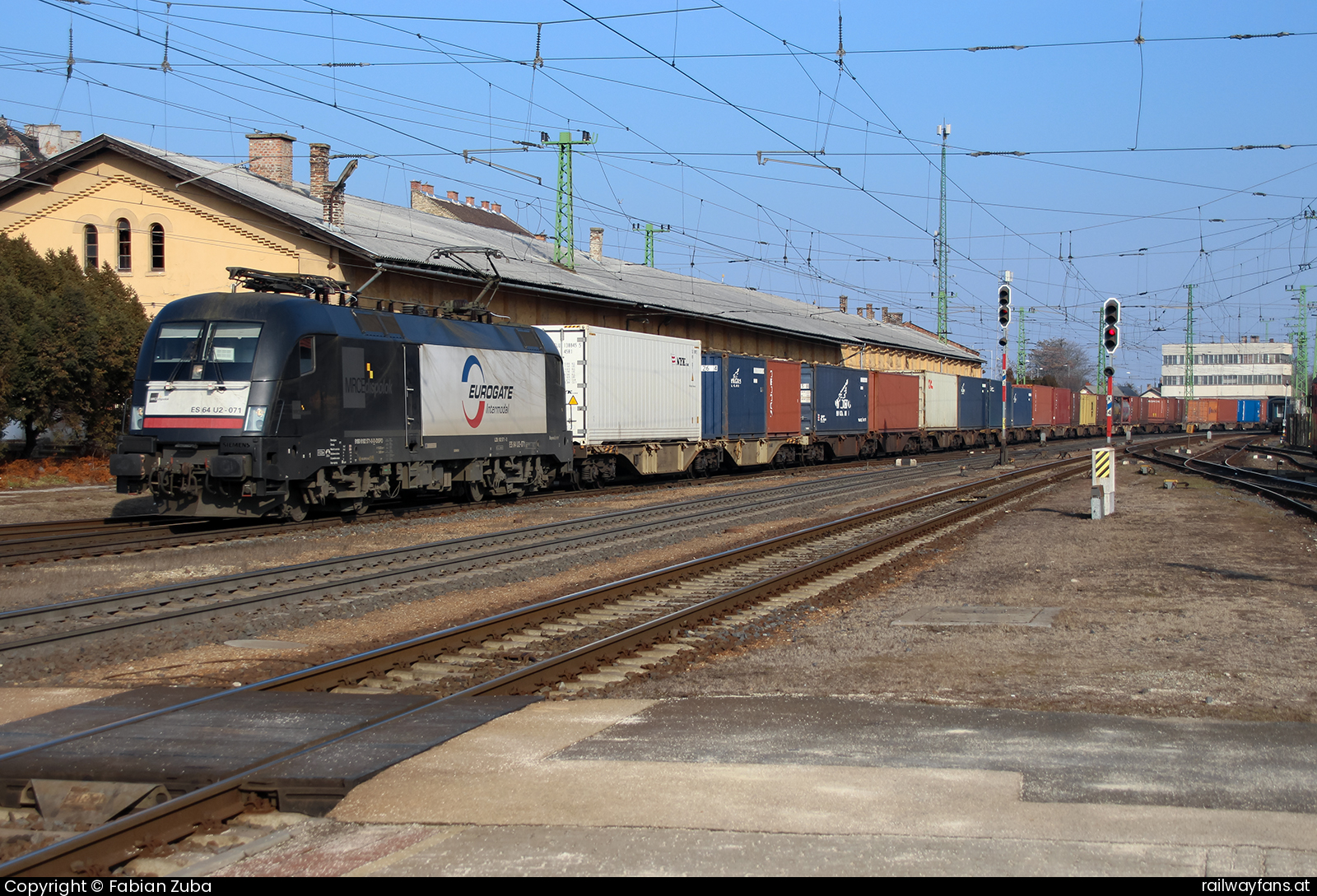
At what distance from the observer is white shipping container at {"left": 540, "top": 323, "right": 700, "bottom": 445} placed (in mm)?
25688

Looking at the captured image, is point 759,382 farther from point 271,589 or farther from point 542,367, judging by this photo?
point 271,589

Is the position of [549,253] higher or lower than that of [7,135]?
lower

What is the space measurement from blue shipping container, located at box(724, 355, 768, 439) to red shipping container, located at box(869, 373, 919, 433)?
9197 millimetres

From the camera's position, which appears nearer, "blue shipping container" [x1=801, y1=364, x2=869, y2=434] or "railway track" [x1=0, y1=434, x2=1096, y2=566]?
"railway track" [x1=0, y1=434, x2=1096, y2=566]

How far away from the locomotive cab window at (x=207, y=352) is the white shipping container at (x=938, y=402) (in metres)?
36.4

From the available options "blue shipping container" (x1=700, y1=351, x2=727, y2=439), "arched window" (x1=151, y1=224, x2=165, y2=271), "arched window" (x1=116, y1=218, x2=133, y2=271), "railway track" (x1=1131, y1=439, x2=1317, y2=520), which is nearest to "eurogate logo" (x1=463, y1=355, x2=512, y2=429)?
"blue shipping container" (x1=700, y1=351, x2=727, y2=439)

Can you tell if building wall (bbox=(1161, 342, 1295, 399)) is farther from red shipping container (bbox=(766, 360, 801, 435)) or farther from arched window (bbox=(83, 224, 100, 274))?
arched window (bbox=(83, 224, 100, 274))

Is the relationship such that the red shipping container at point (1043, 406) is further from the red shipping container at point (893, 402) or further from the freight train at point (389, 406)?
the freight train at point (389, 406)

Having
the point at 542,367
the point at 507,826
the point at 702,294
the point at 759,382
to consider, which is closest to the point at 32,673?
the point at 507,826

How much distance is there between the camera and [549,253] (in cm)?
4719

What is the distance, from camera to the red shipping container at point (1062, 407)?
68.4 m

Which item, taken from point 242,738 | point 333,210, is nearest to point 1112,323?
point 242,738

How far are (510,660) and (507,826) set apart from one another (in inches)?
152

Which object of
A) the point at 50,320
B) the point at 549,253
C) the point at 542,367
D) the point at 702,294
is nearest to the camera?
the point at 542,367
